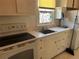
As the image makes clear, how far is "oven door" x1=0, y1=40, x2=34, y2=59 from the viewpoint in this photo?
1.29 metres

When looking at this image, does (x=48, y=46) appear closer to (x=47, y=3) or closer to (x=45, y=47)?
(x=45, y=47)

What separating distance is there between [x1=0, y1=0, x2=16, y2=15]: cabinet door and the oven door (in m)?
0.58

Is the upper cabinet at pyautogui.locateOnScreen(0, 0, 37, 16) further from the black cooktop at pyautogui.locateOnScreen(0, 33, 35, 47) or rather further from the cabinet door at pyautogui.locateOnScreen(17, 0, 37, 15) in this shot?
the black cooktop at pyautogui.locateOnScreen(0, 33, 35, 47)

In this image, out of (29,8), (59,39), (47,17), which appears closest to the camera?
(29,8)

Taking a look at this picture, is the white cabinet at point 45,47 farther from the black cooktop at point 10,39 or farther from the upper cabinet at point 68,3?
the upper cabinet at point 68,3

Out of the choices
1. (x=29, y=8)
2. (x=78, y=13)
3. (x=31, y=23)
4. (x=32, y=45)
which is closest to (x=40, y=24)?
(x=31, y=23)

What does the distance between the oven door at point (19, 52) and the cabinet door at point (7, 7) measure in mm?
583

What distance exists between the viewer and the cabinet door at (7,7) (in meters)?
1.37

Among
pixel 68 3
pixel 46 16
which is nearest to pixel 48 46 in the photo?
pixel 46 16

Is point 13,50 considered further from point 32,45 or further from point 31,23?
point 31,23

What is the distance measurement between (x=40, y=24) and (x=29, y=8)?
96cm

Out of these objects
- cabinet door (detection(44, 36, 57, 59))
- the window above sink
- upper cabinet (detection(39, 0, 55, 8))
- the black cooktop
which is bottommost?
cabinet door (detection(44, 36, 57, 59))

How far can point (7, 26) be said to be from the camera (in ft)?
6.01

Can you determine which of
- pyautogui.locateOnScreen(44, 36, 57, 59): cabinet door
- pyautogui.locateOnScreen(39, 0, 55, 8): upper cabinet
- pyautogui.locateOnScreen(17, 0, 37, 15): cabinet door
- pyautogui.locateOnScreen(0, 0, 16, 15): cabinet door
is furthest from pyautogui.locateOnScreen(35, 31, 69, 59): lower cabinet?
pyautogui.locateOnScreen(39, 0, 55, 8): upper cabinet
